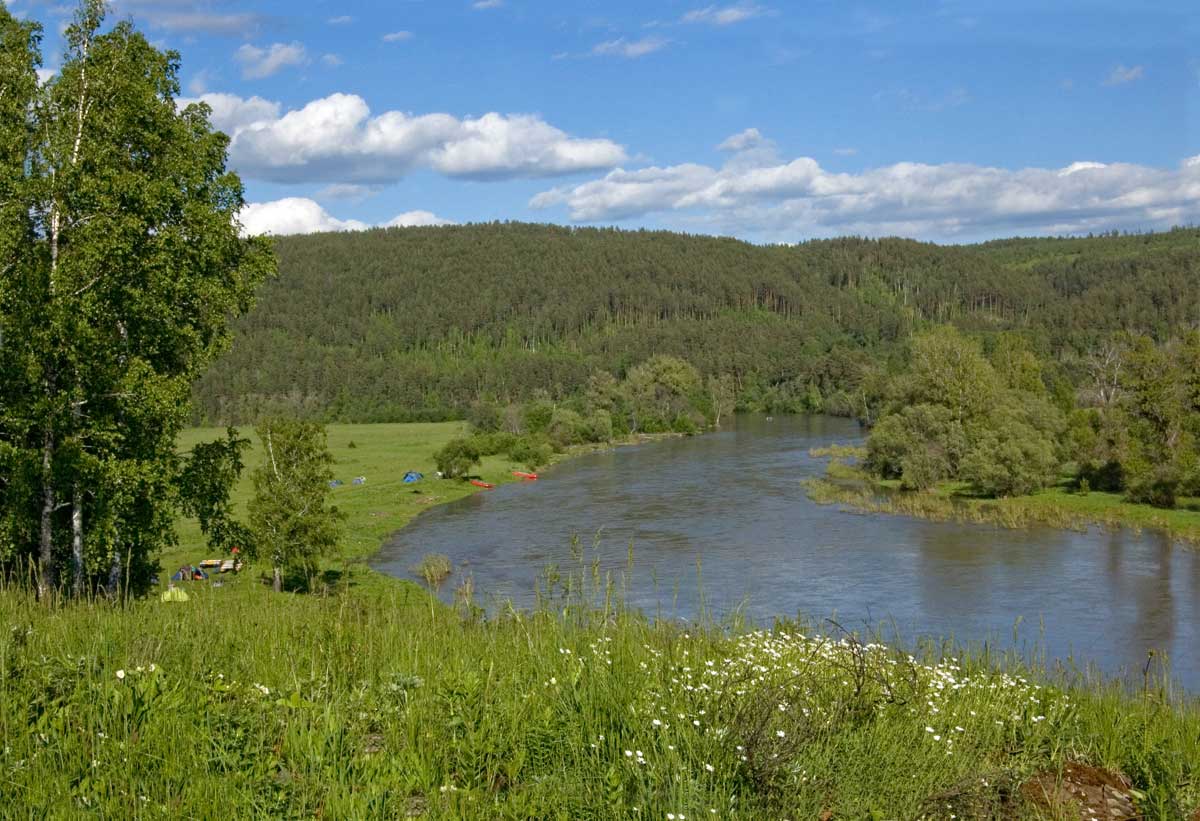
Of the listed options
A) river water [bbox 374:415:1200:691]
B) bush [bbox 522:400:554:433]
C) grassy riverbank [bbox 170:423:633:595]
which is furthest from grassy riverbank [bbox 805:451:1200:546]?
bush [bbox 522:400:554:433]

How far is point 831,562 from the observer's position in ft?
126

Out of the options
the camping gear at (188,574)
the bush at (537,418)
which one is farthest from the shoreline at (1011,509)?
the bush at (537,418)

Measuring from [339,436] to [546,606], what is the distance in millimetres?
116787

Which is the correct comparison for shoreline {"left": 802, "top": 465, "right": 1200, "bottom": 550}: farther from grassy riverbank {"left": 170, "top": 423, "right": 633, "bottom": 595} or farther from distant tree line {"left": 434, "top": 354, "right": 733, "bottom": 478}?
distant tree line {"left": 434, "top": 354, "right": 733, "bottom": 478}

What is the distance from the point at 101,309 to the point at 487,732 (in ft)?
45.1

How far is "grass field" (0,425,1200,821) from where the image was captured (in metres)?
4.26

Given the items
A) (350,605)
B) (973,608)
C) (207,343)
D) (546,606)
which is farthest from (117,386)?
(973,608)

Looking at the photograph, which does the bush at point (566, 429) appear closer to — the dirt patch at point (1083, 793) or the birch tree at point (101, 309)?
the birch tree at point (101, 309)

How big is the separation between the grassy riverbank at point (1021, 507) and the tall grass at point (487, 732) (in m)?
43.4

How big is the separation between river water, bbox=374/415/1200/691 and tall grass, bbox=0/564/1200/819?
10052 millimetres

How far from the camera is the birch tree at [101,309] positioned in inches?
606

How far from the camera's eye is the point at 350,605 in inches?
323

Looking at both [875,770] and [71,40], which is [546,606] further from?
[71,40]

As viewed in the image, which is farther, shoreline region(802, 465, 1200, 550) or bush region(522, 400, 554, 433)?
bush region(522, 400, 554, 433)
